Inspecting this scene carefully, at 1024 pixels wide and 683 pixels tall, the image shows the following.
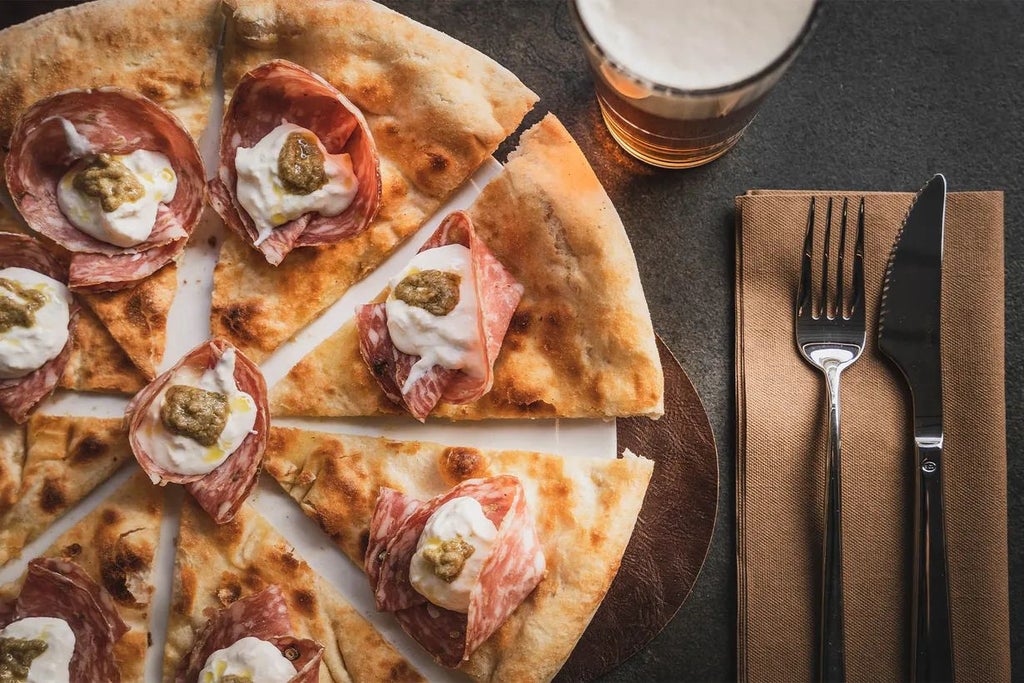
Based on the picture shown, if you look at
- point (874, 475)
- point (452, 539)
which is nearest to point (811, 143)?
point (874, 475)

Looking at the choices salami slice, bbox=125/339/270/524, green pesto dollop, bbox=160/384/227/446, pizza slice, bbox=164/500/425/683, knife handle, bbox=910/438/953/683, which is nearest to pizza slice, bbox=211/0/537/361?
salami slice, bbox=125/339/270/524

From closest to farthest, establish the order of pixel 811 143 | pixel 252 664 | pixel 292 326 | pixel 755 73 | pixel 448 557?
1. pixel 755 73
2. pixel 448 557
3. pixel 252 664
4. pixel 292 326
5. pixel 811 143

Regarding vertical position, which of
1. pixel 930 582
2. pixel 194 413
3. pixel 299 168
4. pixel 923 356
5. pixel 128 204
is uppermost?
pixel 299 168

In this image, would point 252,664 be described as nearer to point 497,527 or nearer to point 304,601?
point 304,601

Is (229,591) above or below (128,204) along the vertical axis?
below

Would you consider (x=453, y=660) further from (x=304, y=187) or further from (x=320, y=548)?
(x=304, y=187)

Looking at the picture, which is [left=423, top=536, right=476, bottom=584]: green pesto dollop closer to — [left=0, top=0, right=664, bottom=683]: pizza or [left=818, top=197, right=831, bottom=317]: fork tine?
[left=0, top=0, right=664, bottom=683]: pizza

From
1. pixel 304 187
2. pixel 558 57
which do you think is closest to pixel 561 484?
pixel 304 187
